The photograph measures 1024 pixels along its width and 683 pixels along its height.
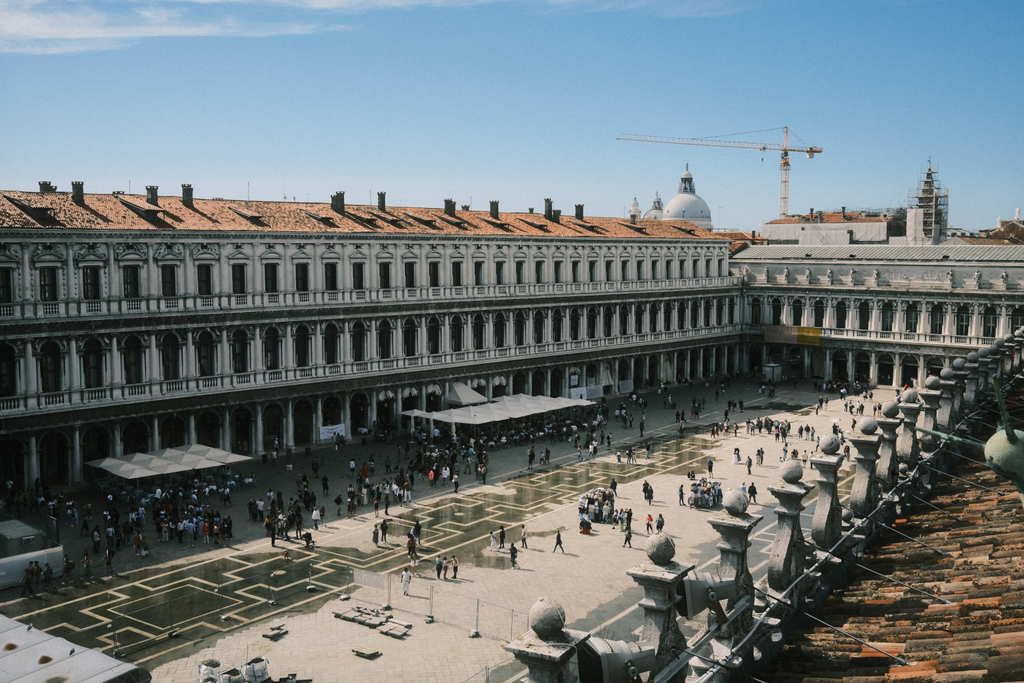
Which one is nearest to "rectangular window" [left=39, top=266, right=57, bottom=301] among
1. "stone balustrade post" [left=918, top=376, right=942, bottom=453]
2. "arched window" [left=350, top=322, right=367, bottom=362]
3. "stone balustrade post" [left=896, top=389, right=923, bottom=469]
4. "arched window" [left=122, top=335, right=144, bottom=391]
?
"arched window" [left=122, top=335, right=144, bottom=391]

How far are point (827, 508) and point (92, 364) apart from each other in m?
38.4

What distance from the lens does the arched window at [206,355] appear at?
4656 cm

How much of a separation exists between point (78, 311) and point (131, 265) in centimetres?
336

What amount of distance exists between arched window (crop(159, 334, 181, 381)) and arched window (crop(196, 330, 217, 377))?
102 centimetres

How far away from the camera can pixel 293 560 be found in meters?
33.8

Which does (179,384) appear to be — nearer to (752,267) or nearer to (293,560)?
(293,560)

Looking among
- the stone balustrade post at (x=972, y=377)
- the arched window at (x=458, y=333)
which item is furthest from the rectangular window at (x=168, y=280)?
the stone balustrade post at (x=972, y=377)

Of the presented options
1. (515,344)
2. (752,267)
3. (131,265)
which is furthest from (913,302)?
(131,265)

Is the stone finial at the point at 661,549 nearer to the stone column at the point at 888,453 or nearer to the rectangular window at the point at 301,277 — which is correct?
the stone column at the point at 888,453

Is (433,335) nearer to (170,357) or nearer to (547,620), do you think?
(170,357)

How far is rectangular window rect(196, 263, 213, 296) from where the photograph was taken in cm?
4672

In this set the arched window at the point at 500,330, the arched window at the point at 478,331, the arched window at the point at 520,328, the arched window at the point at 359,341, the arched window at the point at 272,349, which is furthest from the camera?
the arched window at the point at 520,328

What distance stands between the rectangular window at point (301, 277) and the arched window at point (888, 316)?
48.5m

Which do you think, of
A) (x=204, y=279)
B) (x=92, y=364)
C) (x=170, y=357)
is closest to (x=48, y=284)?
(x=92, y=364)
